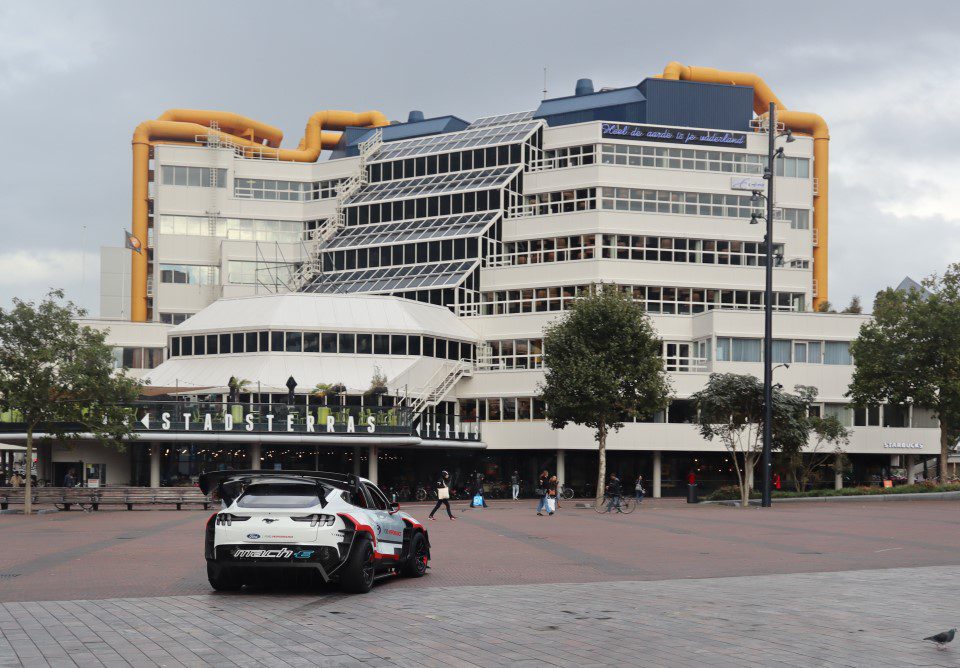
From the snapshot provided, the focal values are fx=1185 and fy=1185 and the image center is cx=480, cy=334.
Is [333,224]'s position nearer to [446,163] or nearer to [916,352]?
[446,163]

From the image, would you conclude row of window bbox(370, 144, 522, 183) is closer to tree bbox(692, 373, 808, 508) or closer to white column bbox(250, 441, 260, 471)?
white column bbox(250, 441, 260, 471)

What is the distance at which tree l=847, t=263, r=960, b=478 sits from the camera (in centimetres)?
4997

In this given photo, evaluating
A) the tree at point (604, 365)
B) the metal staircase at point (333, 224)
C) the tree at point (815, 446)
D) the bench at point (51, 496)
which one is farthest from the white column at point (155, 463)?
the tree at point (815, 446)

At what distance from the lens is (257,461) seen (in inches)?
2074

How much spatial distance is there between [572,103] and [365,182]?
48.2 ft

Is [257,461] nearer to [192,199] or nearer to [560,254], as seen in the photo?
[560,254]

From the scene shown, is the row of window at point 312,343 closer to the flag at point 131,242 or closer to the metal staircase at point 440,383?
the metal staircase at point 440,383

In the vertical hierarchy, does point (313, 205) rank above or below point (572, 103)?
below

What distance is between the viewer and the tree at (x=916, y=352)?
4997cm

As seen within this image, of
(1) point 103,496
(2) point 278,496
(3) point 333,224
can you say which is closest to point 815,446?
(3) point 333,224

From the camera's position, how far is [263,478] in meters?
15.5

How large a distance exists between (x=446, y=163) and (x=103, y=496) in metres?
40.3

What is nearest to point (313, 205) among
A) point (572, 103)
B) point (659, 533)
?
point (572, 103)

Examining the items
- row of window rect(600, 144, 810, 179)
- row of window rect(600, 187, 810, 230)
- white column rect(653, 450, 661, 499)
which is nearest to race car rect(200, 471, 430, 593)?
white column rect(653, 450, 661, 499)
